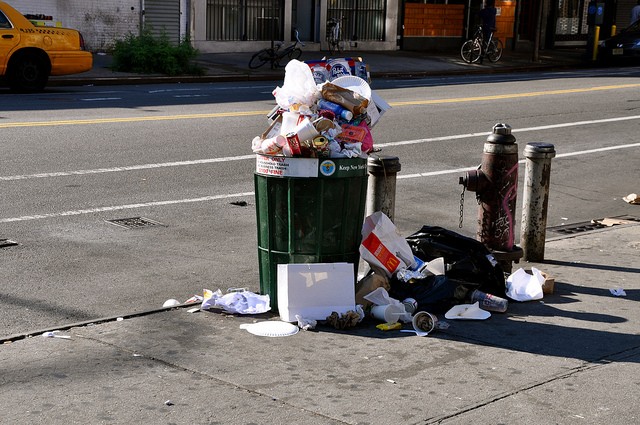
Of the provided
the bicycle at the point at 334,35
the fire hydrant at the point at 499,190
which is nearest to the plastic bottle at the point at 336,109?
the fire hydrant at the point at 499,190

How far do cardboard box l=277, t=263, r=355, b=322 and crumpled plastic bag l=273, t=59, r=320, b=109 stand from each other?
1.09 m

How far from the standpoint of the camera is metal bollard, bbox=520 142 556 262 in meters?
8.30

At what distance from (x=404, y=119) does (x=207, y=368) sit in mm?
11664

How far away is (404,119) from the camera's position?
16781 mm

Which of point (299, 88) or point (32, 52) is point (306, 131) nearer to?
point (299, 88)

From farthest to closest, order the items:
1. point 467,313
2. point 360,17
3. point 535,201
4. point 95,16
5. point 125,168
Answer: point 360,17 < point 95,16 < point 125,168 < point 535,201 < point 467,313

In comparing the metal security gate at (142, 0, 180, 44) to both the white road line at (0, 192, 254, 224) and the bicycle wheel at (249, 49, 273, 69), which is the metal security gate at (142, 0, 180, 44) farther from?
the white road line at (0, 192, 254, 224)

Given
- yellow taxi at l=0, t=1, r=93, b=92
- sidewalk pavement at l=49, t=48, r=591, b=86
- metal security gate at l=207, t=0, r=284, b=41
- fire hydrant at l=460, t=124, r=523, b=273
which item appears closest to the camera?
fire hydrant at l=460, t=124, r=523, b=273

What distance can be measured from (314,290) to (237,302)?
1.89 feet

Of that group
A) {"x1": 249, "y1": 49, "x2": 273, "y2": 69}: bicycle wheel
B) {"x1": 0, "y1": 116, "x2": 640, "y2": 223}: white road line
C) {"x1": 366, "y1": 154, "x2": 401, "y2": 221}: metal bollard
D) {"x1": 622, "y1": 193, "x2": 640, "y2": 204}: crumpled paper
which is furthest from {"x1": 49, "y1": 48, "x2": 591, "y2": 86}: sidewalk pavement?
{"x1": 366, "y1": 154, "x2": 401, "y2": 221}: metal bollard

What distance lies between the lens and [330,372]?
556 centimetres

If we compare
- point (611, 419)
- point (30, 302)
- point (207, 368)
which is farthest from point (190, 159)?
point (611, 419)

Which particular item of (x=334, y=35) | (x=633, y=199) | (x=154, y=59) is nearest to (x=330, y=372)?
(x=633, y=199)

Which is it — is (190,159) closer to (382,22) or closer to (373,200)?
(373,200)
